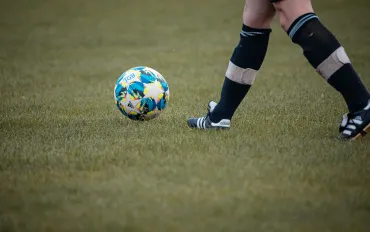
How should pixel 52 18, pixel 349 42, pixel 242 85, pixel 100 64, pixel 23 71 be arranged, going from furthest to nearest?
pixel 52 18
pixel 349 42
pixel 100 64
pixel 23 71
pixel 242 85

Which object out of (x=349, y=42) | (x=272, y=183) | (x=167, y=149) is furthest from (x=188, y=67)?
(x=272, y=183)

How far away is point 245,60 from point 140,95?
86cm

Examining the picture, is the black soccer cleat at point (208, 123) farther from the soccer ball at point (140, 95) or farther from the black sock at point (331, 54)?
the black sock at point (331, 54)

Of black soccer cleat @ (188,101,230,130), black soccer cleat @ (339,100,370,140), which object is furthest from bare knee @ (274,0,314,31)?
black soccer cleat @ (188,101,230,130)

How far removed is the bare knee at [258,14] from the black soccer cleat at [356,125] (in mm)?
Result: 773

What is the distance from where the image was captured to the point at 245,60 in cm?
417

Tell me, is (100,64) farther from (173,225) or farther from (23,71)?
(173,225)

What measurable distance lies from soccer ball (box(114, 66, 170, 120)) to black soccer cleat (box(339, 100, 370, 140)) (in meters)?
1.43

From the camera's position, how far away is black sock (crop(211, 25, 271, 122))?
162 inches

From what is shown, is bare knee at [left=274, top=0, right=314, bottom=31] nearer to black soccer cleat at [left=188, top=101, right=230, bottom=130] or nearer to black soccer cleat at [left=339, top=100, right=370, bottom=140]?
black soccer cleat at [left=339, top=100, right=370, bottom=140]

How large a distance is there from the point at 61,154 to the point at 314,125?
1.83 metres

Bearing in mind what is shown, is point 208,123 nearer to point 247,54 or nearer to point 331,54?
point 247,54

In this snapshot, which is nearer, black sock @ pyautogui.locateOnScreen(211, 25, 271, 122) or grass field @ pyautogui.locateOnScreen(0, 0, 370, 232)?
grass field @ pyautogui.locateOnScreen(0, 0, 370, 232)

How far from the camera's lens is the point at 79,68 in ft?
30.4
